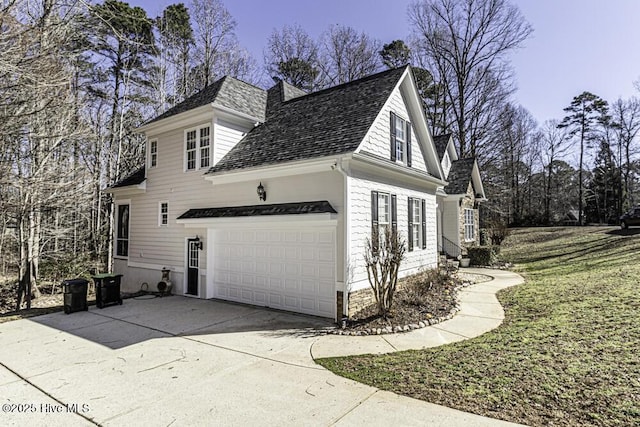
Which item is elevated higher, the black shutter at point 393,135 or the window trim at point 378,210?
the black shutter at point 393,135

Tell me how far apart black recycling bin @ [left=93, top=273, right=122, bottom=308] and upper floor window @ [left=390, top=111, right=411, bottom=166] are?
360 inches

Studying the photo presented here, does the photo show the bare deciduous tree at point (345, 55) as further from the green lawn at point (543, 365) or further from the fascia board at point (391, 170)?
the green lawn at point (543, 365)

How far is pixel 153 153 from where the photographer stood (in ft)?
44.3

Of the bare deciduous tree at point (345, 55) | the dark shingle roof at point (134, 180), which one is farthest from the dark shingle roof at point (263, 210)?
the bare deciduous tree at point (345, 55)

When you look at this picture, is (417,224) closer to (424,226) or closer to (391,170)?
(424,226)

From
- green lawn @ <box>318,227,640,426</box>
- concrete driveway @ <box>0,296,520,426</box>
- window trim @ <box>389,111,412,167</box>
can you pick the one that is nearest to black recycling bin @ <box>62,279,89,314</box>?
concrete driveway @ <box>0,296,520,426</box>

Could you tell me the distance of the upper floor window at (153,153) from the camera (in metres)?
13.3

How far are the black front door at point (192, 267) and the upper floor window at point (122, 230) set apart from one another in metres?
4.10

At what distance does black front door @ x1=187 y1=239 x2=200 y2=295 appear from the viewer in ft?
38.6

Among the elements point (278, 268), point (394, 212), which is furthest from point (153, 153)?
point (394, 212)

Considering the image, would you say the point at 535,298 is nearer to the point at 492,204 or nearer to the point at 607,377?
the point at 607,377

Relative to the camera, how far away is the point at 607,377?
452 centimetres

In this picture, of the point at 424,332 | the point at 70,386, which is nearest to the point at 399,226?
Answer: the point at 424,332

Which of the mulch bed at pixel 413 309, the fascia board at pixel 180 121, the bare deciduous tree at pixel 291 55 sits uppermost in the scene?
the bare deciduous tree at pixel 291 55
